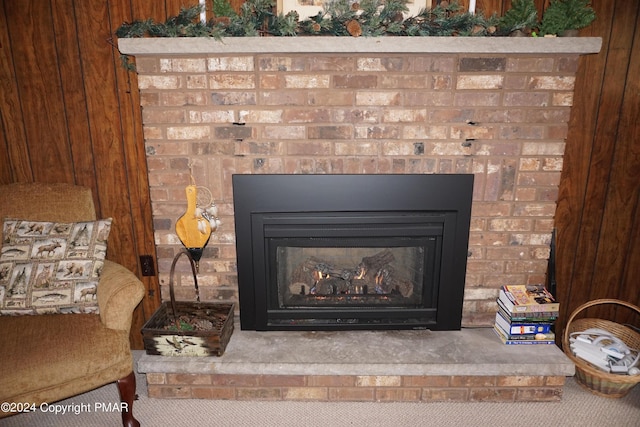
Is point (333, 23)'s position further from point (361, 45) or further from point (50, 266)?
point (50, 266)

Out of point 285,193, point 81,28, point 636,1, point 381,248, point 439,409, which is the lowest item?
point 439,409

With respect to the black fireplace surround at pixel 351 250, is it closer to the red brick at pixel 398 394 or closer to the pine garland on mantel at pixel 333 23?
the red brick at pixel 398 394

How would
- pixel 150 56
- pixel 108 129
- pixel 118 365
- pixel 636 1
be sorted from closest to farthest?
1. pixel 118 365
2. pixel 150 56
3. pixel 636 1
4. pixel 108 129

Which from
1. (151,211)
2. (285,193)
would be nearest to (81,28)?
(151,211)

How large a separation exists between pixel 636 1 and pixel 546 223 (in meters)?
1.22

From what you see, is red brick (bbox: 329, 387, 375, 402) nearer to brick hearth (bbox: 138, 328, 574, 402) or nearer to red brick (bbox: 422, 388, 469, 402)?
brick hearth (bbox: 138, 328, 574, 402)

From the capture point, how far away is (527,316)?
2.07 metres

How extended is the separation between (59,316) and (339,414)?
142 cm

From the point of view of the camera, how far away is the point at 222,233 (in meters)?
2.18

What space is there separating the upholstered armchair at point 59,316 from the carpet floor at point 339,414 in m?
0.24

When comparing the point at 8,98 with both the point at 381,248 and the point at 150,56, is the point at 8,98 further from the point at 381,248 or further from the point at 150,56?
the point at 381,248

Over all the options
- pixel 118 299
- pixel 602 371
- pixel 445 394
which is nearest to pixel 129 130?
pixel 118 299

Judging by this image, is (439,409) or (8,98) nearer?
(439,409)

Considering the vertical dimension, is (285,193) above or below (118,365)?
above
